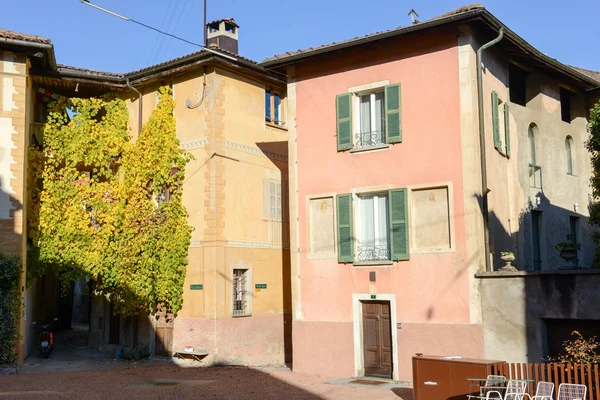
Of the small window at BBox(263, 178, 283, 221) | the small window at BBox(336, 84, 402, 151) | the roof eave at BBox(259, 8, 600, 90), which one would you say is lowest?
the small window at BBox(263, 178, 283, 221)

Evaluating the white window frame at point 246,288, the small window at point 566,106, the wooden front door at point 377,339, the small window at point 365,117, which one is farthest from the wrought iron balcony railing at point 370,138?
the small window at point 566,106

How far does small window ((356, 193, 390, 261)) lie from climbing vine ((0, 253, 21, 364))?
31.3 ft

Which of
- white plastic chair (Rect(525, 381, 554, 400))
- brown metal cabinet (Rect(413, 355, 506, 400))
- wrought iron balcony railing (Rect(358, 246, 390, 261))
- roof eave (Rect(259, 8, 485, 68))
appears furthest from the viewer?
wrought iron balcony railing (Rect(358, 246, 390, 261))

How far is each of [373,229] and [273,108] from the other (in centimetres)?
757

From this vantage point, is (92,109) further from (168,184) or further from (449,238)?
(449,238)

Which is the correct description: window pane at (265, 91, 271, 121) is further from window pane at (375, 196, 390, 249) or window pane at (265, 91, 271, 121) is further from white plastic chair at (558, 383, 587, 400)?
white plastic chair at (558, 383, 587, 400)

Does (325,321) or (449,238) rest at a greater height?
(449,238)

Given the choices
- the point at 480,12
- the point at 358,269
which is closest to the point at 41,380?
the point at 358,269

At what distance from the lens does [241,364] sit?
1980cm

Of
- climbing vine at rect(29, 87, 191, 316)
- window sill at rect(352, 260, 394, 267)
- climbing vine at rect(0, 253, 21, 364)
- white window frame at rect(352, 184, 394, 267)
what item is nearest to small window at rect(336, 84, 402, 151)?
white window frame at rect(352, 184, 394, 267)

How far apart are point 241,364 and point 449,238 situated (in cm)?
808

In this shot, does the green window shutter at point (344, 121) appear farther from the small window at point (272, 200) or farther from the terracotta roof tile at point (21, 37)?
the terracotta roof tile at point (21, 37)

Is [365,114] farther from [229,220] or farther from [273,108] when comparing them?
[273,108]

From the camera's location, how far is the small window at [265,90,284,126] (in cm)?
2220
